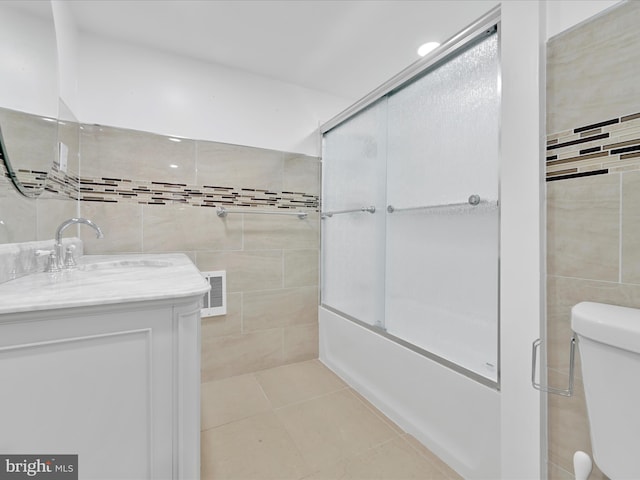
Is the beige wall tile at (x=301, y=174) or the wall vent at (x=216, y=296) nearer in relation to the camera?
the wall vent at (x=216, y=296)

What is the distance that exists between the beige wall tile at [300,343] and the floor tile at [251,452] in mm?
662

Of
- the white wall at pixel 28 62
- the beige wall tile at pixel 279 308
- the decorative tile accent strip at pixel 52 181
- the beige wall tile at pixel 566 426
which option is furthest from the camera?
the beige wall tile at pixel 279 308

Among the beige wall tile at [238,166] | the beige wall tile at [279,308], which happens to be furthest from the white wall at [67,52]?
the beige wall tile at [279,308]

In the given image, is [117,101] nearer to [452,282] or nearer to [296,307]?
[296,307]

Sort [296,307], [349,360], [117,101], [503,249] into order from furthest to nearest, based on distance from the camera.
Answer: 1. [296,307]
2. [349,360]
3. [117,101]
4. [503,249]

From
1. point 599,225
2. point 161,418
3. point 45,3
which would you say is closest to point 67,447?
point 161,418

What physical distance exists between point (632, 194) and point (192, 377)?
126 centimetres

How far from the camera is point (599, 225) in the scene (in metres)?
0.82

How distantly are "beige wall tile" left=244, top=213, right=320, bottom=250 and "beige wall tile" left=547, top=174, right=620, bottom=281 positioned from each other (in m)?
1.60

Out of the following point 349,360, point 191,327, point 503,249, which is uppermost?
point 503,249

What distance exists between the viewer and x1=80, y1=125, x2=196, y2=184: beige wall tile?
1.66 meters

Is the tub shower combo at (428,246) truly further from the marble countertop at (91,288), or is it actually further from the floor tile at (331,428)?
the marble countertop at (91,288)

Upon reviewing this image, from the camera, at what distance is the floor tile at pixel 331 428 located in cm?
132

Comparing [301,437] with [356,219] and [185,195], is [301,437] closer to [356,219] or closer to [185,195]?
[356,219]
